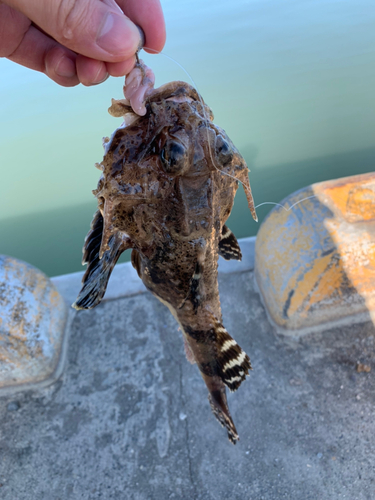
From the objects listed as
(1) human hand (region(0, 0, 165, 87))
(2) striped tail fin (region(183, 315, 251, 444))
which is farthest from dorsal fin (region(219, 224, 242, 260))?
(1) human hand (region(0, 0, 165, 87))

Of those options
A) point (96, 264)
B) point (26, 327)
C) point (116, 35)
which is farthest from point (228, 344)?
point (26, 327)

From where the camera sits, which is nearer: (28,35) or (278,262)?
(28,35)

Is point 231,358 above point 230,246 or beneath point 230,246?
beneath

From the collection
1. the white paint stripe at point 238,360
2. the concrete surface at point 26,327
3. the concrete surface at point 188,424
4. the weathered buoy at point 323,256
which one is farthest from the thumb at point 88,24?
the concrete surface at point 188,424

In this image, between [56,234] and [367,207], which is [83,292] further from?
[56,234]

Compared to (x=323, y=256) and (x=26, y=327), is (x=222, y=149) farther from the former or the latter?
(x=26, y=327)

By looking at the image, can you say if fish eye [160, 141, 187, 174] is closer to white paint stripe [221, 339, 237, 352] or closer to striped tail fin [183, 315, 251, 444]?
striped tail fin [183, 315, 251, 444]

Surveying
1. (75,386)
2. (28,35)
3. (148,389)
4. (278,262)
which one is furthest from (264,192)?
(28,35)
